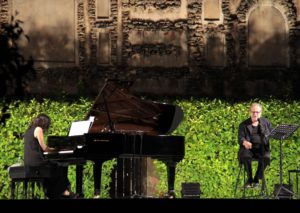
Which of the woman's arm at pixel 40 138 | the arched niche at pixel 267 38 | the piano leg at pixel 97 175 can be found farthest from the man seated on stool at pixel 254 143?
the arched niche at pixel 267 38

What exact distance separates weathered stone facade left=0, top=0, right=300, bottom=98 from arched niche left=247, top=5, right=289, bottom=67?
19 mm

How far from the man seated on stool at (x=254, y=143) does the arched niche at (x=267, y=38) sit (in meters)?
5.38

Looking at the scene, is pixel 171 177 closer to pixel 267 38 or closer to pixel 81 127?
pixel 81 127

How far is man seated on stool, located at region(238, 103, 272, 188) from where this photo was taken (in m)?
12.1

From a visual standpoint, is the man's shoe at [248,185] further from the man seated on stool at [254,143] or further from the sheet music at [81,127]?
the sheet music at [81,127]

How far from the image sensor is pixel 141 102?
1152 centimetres

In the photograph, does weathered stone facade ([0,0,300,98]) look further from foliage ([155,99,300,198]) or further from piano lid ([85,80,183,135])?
piano lid ([85,80,183,135])

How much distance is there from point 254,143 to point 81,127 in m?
2.37

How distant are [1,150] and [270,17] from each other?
21.9 ft

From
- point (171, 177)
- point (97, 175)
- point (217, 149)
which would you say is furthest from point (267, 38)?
point (97, 175)

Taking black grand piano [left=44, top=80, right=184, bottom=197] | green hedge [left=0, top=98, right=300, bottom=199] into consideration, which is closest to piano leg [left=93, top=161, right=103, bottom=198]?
black grand piano [left=44, top=80, right=184, bottom=197]

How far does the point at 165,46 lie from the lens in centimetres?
1727

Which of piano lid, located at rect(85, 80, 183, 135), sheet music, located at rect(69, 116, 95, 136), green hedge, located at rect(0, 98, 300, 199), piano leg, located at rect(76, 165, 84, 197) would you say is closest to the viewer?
sheet music, located at rect(69, 116, 95, 136)
